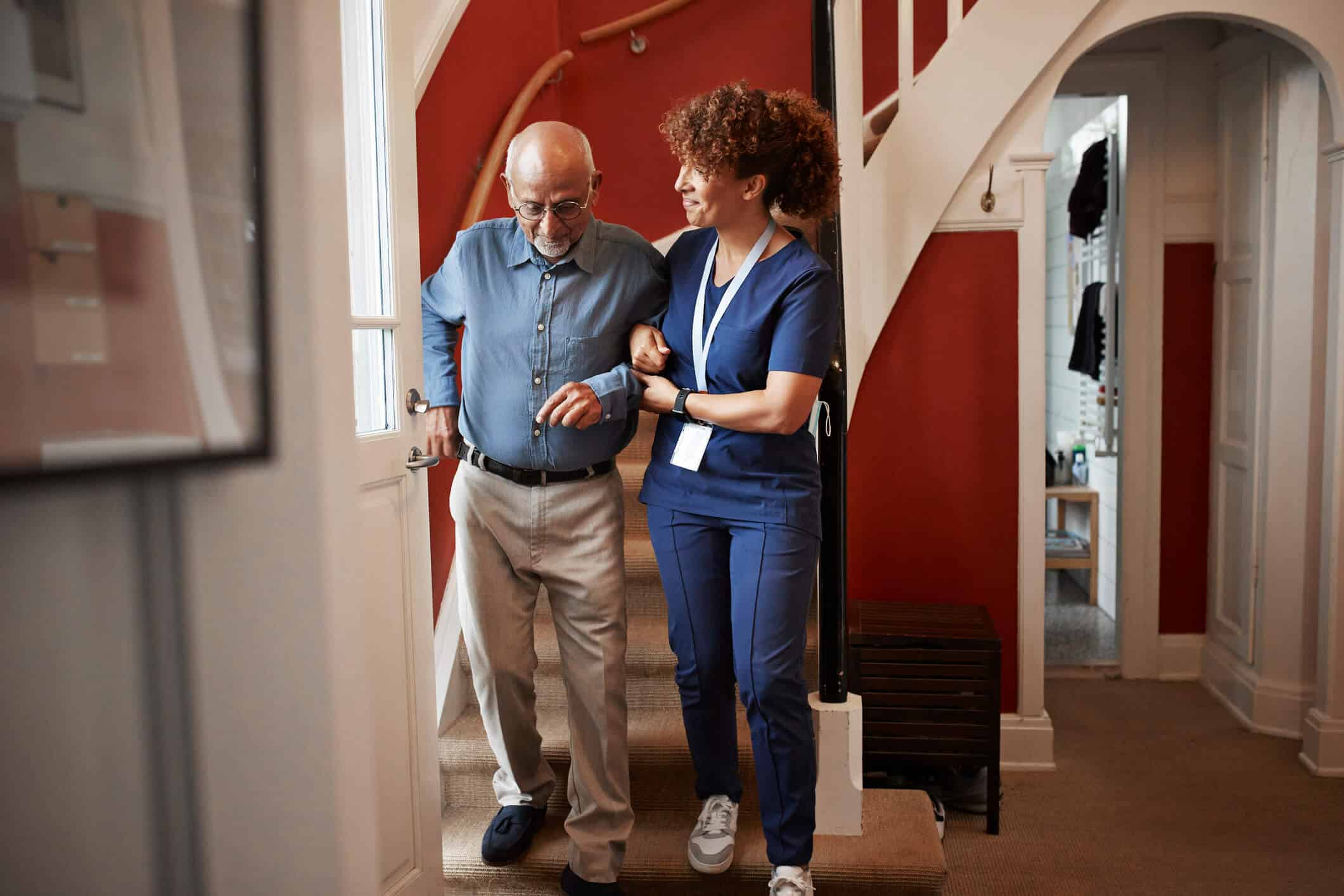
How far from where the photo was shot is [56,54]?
23 centimetres

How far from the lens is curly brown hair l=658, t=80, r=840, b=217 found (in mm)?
1681

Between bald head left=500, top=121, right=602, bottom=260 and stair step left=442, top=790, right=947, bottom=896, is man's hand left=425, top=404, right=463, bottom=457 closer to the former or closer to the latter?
bald head left=500, top=121, right=602, bottom=260

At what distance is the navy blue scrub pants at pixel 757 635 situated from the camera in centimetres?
170

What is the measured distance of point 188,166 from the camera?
0.82ft

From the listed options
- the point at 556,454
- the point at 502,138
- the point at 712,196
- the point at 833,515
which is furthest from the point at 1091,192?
the point at 556,454

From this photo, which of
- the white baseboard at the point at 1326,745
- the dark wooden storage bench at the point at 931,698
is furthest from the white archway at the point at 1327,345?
the dark wooden storage bench at the point at 931,698

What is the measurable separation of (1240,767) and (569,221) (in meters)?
2.75

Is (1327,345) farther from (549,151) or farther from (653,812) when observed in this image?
(549,151)

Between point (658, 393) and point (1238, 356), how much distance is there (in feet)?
9.21

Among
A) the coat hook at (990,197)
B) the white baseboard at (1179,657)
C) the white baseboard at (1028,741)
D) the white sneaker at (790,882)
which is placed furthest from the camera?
the white baseboard at (1179,657)

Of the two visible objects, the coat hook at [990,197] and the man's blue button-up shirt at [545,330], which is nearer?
the man's blue button-up shirt at [545,330]

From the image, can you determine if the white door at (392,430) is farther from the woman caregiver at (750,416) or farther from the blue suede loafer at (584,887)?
the woman caregiver at (750,416)

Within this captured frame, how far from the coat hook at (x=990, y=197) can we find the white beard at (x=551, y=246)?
1684 millimetres

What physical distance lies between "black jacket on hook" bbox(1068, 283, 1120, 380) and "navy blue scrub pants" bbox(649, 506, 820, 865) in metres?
3.47
